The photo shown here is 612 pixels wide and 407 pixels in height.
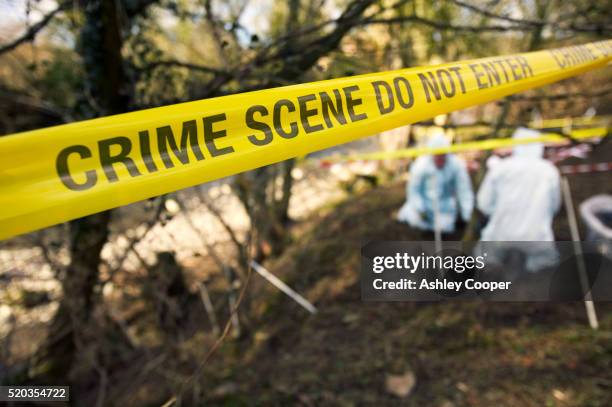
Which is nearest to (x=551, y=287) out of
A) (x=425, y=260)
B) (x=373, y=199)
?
(x=425, y=260)

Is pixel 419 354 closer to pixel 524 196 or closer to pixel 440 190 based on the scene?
pixel 524 196

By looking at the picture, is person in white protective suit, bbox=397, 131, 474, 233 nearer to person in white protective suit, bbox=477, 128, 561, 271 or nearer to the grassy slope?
person in white protective suit, bbox=477, 128, 561, 271

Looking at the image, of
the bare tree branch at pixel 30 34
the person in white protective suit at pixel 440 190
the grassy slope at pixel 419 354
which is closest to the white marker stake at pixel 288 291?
the grassy slope at pixel 419 354

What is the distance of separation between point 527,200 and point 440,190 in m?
1.43

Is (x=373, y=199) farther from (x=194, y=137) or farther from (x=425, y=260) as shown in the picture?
(x=194, y=137)

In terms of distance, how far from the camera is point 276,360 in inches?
135

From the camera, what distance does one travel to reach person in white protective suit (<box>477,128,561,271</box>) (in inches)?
142

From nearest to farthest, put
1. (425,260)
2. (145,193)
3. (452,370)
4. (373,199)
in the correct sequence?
1. (145,193)
2. (425,260)
3. (452,370)
4. (373,199)

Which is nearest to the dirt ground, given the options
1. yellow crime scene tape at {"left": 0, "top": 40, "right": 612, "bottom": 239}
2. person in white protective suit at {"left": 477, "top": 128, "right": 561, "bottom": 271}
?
person in white protective suit at {"left": 477, "top": 128, "right": 561, "bottom": 271}

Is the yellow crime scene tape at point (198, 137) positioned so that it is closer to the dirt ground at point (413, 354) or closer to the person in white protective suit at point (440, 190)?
the dirt ground at point (413, 354)

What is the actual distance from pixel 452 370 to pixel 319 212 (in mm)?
5480

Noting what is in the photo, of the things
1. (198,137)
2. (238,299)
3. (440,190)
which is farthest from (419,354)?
(198,137)

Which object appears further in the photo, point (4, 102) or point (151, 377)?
point (151, 377)

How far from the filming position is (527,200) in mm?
3682
